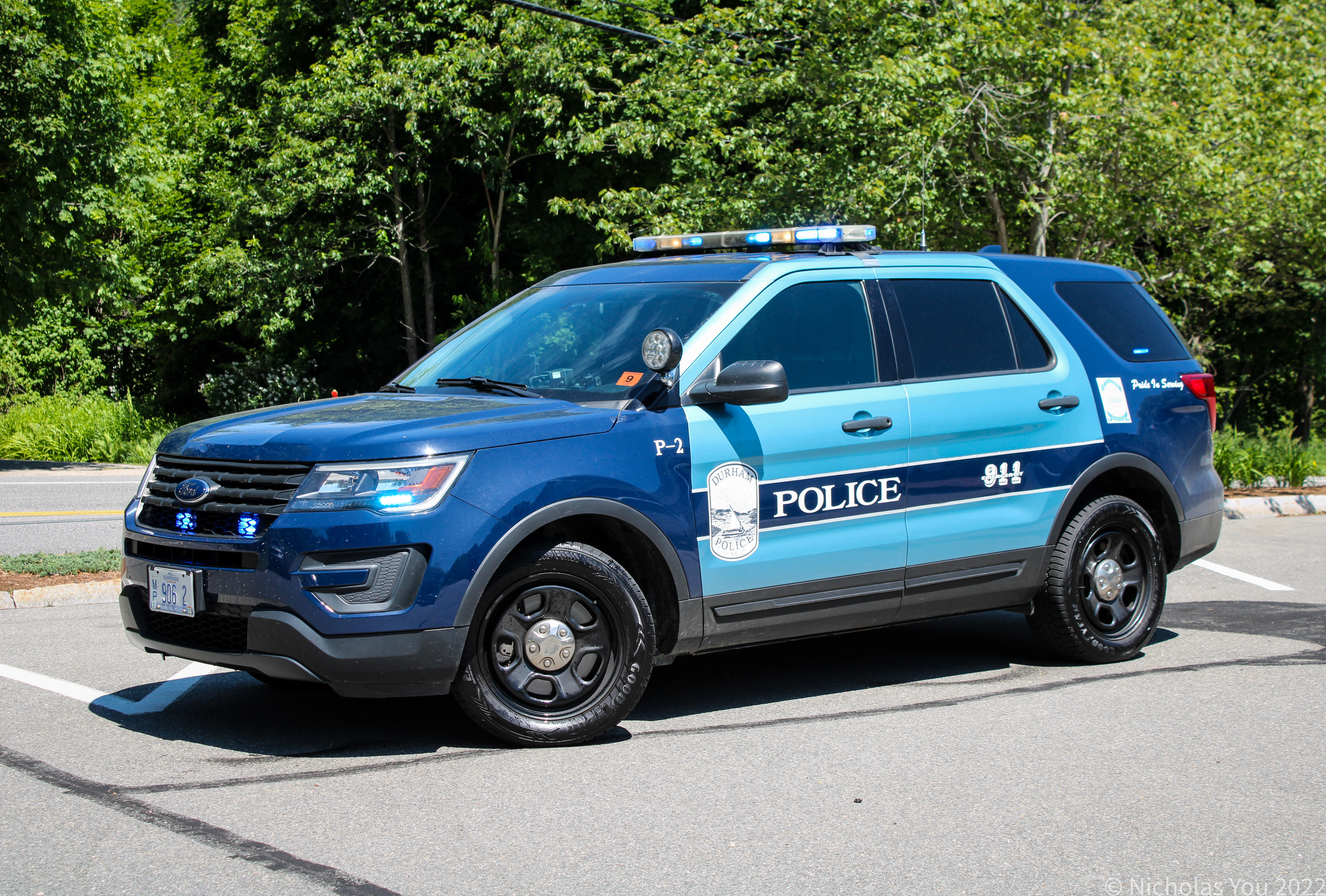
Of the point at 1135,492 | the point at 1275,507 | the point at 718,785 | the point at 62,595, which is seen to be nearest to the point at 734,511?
the point at 718,785

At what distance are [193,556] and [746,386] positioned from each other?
2.24 metres

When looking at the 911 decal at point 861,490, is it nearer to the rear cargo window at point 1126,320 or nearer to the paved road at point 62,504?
the rear cargo window at point 1126,320

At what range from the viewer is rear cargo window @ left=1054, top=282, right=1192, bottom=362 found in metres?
6.83

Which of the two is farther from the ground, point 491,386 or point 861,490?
point 491,386

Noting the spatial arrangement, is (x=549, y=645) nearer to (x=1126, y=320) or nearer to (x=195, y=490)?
(x=195, y=490)

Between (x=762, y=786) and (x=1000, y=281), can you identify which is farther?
(x=1000, y=281)

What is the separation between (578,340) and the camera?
5801 millimetres

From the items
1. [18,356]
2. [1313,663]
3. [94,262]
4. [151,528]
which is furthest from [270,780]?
[18,356]

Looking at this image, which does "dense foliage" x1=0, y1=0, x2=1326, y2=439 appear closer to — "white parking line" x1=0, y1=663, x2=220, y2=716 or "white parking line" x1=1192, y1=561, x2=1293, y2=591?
"white parking line" x1=1192, y1=561, x2=1293, y2=591

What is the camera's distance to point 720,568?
5320 millimetres

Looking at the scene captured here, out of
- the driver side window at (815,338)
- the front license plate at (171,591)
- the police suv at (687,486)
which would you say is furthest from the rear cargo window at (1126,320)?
the front license plate at (171,591)

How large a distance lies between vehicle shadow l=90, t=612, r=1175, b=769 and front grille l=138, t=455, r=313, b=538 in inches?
34.2

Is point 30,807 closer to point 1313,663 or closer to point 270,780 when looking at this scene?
point 270,780

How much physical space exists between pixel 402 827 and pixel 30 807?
126 cm
